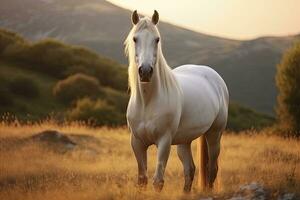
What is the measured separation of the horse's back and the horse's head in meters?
1.22

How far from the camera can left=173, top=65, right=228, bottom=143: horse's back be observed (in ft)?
22.9

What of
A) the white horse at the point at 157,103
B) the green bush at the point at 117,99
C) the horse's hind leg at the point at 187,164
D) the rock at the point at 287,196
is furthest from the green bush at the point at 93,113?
the rock at the point at 287,196

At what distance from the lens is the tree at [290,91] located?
69.5 ft

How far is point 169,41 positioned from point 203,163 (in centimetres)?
9463

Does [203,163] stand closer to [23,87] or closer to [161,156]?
[161,156]

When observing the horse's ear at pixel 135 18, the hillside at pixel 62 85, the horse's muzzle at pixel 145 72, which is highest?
the horse's ear at pixel 135 18

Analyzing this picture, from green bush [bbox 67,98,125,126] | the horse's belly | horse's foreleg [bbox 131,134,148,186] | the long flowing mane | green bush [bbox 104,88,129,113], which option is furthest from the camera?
green bush [bbox 104,88,129,113]

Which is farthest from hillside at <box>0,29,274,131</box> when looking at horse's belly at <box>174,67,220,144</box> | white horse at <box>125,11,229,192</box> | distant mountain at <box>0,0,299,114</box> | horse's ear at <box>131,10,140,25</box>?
distant mountain at <box>0,0,299,114</box>

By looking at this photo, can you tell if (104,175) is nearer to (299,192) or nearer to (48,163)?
(48,163)

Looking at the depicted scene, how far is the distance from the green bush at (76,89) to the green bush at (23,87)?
1.56m

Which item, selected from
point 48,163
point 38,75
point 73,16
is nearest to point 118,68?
point 38,75

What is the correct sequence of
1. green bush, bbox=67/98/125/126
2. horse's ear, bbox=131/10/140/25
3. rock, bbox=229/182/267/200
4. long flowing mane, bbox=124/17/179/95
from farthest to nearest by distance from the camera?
green bush, bbox=67/98/125/126 → horse's ear, bbox=131/10/140/25 → long flowing mane, bbox=124/17/179/95 → rock, bbox=229/182/267/200

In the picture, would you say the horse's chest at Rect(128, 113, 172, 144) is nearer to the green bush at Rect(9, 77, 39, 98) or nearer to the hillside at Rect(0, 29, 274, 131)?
the hillside at Rect(0, 29, 274, 131)

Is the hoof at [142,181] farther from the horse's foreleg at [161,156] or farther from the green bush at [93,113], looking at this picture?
the green bush at [93,113]
